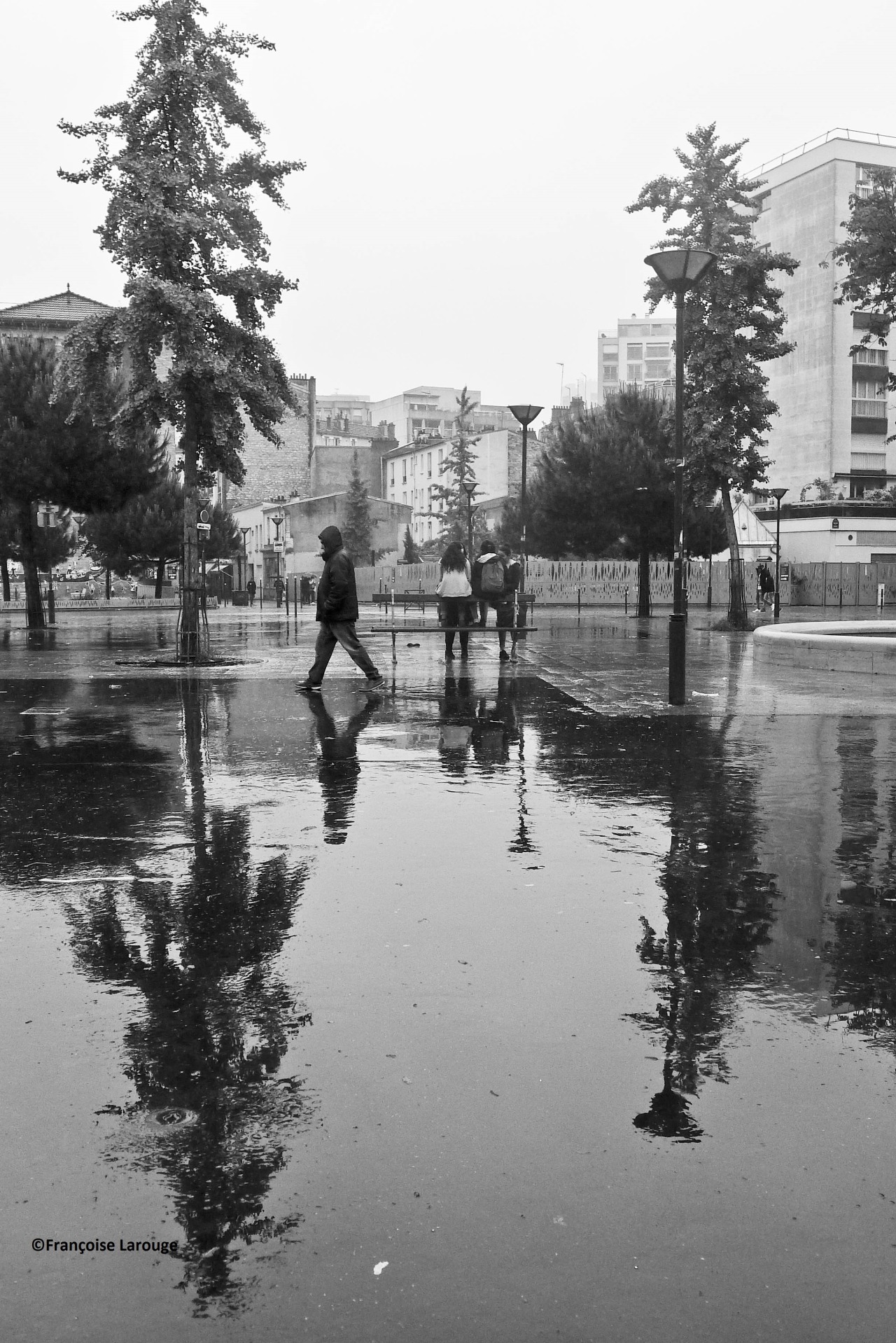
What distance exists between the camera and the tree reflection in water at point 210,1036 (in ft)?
9.29

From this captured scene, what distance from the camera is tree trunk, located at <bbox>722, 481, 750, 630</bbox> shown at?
3334cm

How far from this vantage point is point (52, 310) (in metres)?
76.4

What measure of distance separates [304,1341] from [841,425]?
70038mm

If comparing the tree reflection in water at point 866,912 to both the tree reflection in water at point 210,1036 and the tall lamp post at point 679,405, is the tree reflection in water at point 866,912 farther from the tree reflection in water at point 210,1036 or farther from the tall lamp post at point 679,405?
the tall lamp post at point 679,405

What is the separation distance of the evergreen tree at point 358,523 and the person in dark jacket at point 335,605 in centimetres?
6198

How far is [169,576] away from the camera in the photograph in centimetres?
7512

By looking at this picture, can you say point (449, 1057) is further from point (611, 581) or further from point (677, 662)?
point (611, 581)

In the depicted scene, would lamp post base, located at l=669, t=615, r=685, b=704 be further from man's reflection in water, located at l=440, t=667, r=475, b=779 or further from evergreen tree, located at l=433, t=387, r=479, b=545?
evergreen tree, located at l=433, t=387, r=479, b=545

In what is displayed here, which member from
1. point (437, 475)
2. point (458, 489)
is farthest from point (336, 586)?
point (437, 475)

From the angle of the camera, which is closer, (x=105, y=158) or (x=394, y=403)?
(x=105, y=158)

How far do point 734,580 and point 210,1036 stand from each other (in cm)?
3217

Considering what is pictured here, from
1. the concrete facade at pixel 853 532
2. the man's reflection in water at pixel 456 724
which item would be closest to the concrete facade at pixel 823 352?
the concrete facade at pixel 853 532

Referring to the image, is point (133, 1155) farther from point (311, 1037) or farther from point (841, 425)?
point (841, 425)

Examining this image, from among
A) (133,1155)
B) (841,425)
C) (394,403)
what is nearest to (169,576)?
(841,425)
